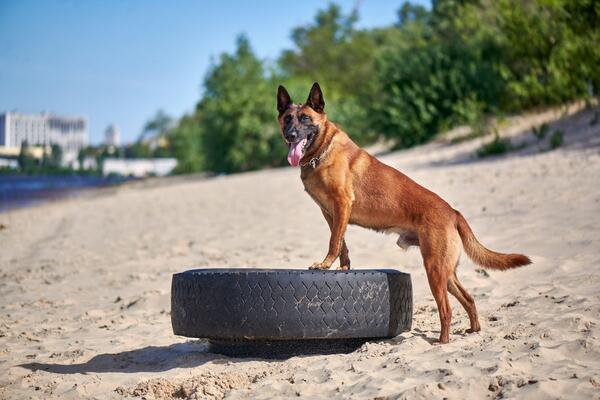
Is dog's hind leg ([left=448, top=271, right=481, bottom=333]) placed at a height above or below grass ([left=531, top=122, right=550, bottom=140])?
below

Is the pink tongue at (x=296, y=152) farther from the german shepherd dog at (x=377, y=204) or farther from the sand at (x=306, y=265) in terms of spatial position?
the sand at (x=306, y=265)

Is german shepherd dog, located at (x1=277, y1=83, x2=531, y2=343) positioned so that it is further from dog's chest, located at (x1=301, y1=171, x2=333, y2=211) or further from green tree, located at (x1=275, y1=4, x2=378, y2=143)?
green tree, located at (x1=275, y1=4, x2=378, y2=143)

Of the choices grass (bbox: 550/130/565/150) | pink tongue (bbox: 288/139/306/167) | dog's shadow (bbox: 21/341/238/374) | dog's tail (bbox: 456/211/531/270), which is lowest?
dog's shadow (bbox: 21/341/238/374)

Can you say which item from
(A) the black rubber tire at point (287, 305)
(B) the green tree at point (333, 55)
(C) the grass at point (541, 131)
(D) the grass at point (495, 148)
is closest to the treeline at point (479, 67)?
(C) the grass at point (541, 131)

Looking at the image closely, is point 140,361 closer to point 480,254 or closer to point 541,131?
point 480,254

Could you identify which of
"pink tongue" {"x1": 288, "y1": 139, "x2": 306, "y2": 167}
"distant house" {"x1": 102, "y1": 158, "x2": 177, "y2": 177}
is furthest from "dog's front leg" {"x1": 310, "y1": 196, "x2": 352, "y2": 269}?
"distant house" {"x1": 102, "y1": 158, "x2": 177, "y2": 177}

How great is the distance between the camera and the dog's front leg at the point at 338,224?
5715mm

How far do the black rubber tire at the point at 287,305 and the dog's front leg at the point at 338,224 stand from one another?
0.28m

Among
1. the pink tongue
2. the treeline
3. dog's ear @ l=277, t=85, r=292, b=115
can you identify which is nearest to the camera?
the pink tongue

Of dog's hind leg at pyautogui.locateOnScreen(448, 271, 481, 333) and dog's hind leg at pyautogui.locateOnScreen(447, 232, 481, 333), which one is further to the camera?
dog's hind leg at pyautogui.locateOnScreen(448, 271, 481, 333)

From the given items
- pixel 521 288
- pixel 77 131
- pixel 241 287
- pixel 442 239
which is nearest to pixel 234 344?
pixel 241 287

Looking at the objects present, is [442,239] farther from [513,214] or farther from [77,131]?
[77,131]

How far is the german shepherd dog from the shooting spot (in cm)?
555

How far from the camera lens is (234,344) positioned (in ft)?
19.3
